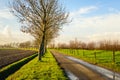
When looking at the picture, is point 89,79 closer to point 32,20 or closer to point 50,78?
point 50,78

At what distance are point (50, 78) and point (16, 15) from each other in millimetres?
19384

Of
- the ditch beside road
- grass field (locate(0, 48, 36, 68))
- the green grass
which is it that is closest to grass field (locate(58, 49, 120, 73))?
the ditch beside road

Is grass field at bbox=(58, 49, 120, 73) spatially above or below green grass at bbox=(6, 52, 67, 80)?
above

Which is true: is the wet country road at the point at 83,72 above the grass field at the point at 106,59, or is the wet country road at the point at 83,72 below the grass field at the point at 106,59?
below

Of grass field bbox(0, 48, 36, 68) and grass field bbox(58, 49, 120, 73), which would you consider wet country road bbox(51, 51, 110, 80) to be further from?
grass field bbox(0, 48, 36, 68)

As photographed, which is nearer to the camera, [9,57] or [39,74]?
[39,74]

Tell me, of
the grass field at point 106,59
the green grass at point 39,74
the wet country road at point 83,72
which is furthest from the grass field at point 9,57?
the grass field at point 106,59

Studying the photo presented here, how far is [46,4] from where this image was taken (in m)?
34.4

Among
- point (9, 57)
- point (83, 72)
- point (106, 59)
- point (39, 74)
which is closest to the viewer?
point (39, 74)

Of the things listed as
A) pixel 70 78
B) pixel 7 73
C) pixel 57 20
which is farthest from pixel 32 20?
pixel 70 78

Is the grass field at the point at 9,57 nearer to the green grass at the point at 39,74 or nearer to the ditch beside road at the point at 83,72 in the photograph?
the green grass at the point at 39,74

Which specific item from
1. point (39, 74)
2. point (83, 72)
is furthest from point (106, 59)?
point (39, 74)

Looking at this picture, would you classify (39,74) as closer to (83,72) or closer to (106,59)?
(83,72)

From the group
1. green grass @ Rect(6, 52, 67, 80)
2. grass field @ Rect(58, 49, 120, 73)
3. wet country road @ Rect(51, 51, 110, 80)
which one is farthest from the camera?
grass field @ Rect(58, 49, 120, 73)
